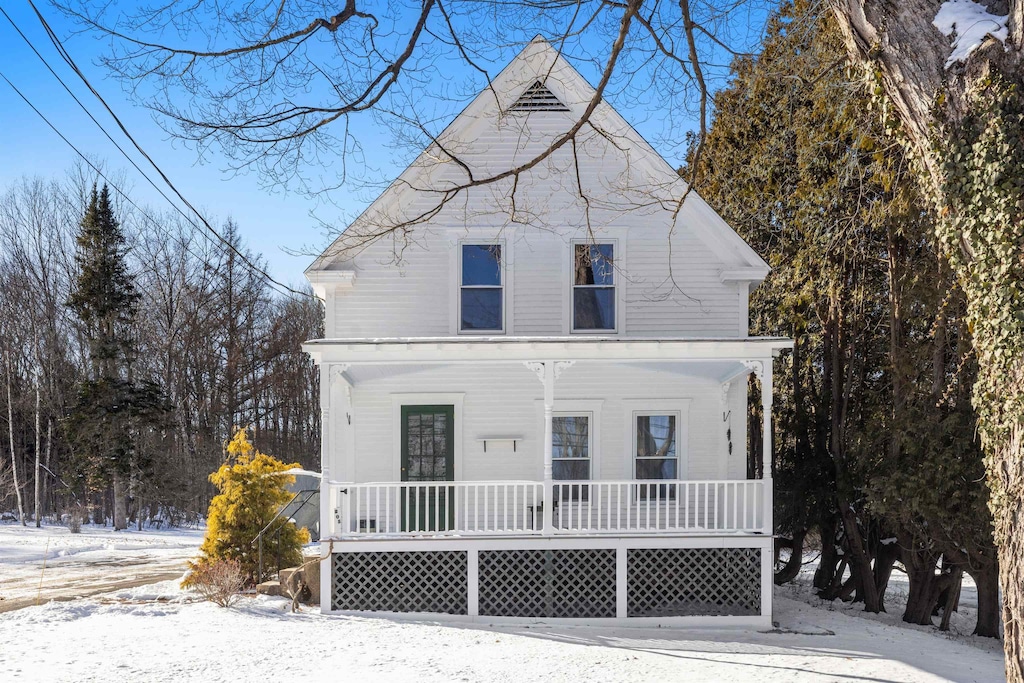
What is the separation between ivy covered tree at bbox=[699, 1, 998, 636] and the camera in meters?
12.5

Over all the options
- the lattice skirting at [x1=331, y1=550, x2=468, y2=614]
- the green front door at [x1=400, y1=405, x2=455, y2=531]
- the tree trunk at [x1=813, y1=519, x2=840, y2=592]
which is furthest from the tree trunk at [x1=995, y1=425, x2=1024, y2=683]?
the tree trunk at [x1=813, y1=519, x2=840, y2=592]

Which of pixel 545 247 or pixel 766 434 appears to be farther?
pixel 545 247

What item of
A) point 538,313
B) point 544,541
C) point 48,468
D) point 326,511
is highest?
point 538,313

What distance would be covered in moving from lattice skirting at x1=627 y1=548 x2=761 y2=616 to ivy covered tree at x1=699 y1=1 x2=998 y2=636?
2.61 metres

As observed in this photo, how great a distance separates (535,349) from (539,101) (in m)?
4.04

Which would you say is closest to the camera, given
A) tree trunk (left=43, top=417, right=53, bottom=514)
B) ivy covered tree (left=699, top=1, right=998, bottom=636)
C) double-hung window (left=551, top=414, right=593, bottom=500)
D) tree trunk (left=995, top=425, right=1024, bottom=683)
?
tree trunk (left=995, top=425, right=1024, bottom=683)

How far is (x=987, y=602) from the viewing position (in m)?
14.3

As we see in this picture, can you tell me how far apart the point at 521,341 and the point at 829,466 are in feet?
22.5

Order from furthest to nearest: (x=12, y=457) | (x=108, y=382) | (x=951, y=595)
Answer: (x=108, y=382), (x=12, y=457), (x=951, y=595)

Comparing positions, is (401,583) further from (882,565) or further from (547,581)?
(882,565)

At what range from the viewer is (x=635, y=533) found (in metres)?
11.8

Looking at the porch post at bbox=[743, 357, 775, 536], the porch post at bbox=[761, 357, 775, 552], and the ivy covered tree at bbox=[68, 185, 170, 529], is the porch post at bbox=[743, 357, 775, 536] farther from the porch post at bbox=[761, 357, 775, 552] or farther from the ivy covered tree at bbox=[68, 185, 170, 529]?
the ivy covered tree at bbox=[68, 185, 170, 529]

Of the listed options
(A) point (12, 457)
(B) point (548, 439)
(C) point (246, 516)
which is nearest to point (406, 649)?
(B) point (548, 439)

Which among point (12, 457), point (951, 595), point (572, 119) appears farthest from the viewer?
point (12, 457)
